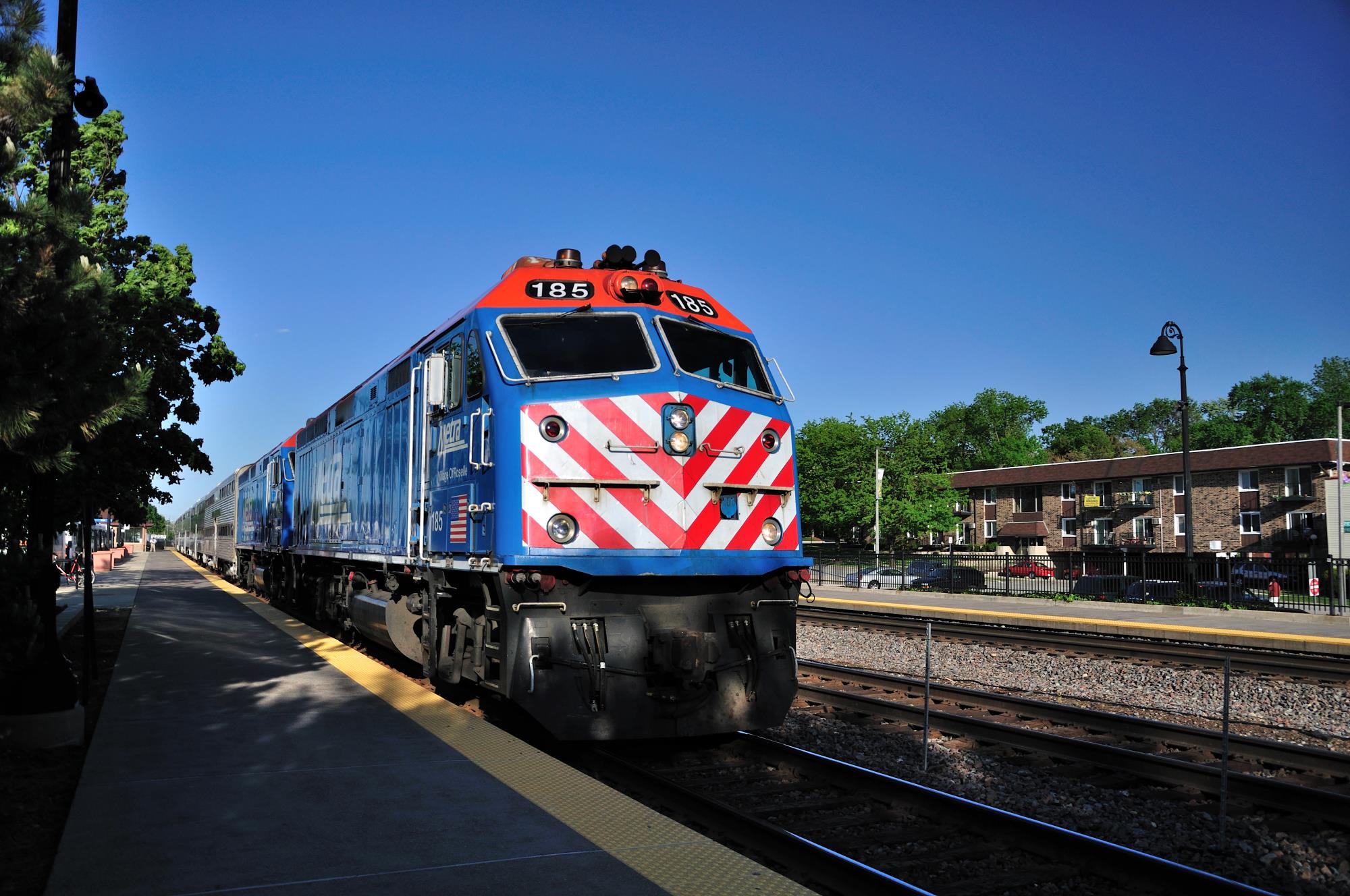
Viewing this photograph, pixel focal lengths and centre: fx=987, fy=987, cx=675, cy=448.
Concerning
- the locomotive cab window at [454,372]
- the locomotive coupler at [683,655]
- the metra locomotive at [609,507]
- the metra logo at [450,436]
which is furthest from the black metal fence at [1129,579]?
the locomotive cab window at [454,372]

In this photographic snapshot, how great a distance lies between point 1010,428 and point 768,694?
110697 millimetres

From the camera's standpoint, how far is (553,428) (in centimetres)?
737

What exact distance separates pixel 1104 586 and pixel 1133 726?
20.0 metres

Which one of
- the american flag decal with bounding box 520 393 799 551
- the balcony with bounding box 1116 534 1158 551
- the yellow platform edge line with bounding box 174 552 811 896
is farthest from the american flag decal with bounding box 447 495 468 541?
the balcony with bounding box 1116 534 1158 551

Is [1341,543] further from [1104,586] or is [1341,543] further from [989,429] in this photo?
[989,429]

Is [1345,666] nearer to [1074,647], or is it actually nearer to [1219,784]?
[1074,647]

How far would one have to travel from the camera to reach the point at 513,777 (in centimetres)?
610

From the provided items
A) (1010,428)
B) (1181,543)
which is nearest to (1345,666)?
(1181,543)

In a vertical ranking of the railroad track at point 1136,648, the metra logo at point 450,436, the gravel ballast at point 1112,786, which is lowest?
the gravel ballast at point 1112,786

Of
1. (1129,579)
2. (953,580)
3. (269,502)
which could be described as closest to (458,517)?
(269,502)

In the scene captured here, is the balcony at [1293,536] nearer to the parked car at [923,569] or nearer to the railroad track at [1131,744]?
the parked car at [923,569]

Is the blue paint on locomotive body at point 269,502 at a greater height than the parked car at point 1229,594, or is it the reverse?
the blue paint on locomotive body at point 269,502

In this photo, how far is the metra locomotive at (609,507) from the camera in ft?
23.4

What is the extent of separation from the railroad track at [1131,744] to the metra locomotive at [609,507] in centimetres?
216
